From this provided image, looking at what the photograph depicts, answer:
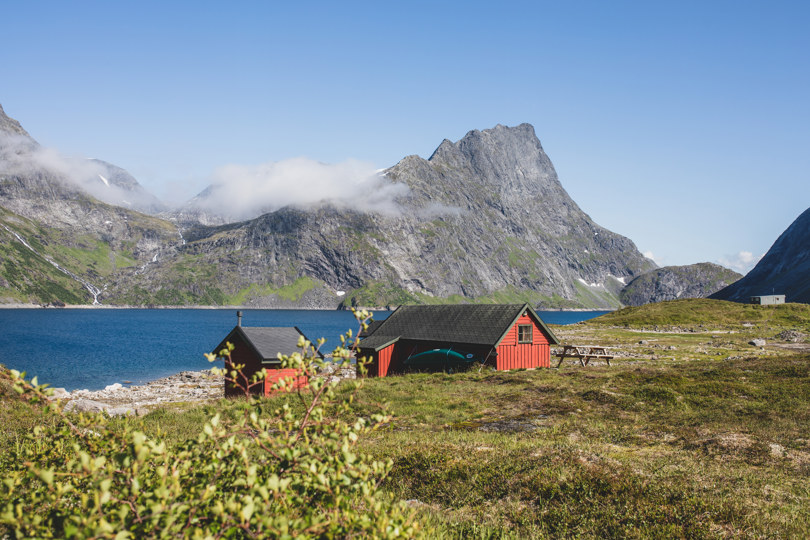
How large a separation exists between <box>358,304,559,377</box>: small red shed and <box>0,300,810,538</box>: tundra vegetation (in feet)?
36.6

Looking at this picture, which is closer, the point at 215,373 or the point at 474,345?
the point at 215,373

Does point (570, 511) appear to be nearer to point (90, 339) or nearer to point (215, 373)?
point (215, 373)

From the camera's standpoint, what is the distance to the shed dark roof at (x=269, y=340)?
103 ft

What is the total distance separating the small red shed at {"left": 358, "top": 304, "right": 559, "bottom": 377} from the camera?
1672 inches

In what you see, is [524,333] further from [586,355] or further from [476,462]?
[476,462]

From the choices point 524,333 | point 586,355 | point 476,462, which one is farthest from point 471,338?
point 476,462

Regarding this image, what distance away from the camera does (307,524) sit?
4238 mm

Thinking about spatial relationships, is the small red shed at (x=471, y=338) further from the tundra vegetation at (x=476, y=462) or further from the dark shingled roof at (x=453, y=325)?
the tundra vegetation at (x=476, y=462)

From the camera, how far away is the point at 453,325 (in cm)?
4666

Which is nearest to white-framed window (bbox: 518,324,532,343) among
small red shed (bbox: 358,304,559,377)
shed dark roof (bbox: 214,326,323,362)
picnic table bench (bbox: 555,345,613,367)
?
small red shed (bbox: 358,304,559,377)

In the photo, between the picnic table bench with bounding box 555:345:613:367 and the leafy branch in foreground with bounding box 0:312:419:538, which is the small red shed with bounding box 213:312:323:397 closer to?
the picnic table bench with bounding box 555:345:613:367

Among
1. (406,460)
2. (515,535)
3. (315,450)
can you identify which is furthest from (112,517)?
(406,460)

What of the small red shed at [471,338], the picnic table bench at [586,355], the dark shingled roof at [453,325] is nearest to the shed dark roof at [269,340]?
the small red shed at [471,338]

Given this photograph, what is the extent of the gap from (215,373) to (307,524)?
174cm
